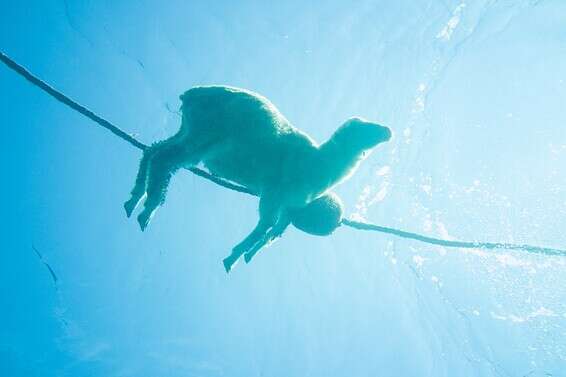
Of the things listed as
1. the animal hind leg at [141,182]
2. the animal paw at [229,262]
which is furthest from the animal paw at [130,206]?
the animal paw at [229,262]

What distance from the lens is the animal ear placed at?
13.3 ft

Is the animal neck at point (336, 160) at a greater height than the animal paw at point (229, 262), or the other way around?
the animal neck at point (336, 160)

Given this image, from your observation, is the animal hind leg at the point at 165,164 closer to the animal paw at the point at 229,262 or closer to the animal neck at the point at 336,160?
the animal paw at the point at 229,262

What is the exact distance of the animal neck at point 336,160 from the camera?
11.5 ft

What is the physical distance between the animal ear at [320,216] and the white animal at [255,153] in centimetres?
25

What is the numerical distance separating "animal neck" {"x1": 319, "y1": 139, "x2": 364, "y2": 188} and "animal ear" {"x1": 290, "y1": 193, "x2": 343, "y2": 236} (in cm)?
53

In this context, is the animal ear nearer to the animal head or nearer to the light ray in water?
the light ray in water

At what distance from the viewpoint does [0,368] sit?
4775 centimetres

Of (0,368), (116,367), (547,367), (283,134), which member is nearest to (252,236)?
(283,134)

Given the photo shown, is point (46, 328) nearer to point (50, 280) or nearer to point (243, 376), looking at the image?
point (50, 280)

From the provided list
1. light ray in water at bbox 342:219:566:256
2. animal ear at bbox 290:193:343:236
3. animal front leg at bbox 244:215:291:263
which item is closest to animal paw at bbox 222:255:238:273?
animal front leg at bbox 244:215:291:263

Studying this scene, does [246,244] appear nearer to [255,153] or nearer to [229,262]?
[229,262]

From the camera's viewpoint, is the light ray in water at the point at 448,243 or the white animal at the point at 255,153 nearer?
the white animal at the point at 255,153

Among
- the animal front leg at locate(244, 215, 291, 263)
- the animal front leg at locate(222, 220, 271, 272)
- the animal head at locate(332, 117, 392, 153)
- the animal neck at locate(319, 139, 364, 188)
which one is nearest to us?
the animal head at locate(332, 117, 392, 153)
